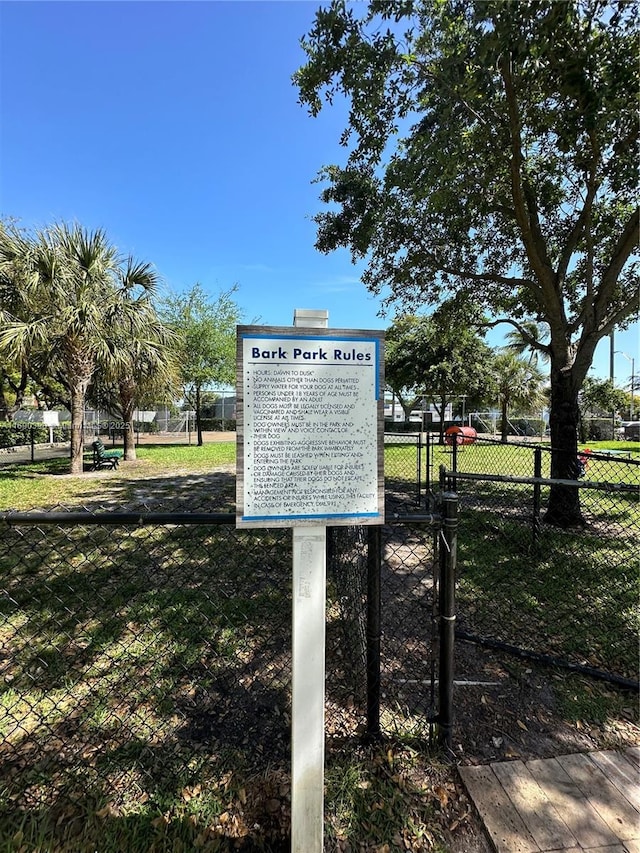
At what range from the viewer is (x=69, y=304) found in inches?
361

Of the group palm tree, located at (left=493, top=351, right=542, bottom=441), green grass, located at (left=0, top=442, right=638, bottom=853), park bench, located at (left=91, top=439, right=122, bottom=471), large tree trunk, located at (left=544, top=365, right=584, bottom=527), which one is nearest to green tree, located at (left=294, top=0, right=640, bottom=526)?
large tree trunk, located at (left=544, top=365, right=584, bottom=527)

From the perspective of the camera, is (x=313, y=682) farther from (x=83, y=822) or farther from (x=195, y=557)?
(x=195, y=557)

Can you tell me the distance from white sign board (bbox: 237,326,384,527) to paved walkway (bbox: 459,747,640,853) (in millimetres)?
1234

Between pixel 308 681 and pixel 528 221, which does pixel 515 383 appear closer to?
pixel 528 221

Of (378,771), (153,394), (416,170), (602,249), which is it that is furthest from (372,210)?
(153,394)

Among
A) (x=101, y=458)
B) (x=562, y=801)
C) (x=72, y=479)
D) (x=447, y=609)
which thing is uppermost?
(x=447, y=609)

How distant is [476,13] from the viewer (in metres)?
3.36


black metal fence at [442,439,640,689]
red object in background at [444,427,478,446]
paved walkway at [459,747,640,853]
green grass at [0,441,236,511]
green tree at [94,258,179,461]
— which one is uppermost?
green tree at [94,258,179,461]

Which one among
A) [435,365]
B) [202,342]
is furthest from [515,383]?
[202,342]

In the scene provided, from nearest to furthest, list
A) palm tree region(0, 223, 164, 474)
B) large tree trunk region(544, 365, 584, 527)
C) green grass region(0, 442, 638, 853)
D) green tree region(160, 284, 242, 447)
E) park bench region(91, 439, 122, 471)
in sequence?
green grass region(0, 442, 638, 853)
large tree trunk region(544, 365, 584, 527)
palm tree region(0, 223, 164, 474)
park bench region(91, 439, 122, 471)
green tree region(160, 284, 242, 447)

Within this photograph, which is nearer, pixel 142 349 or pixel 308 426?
pixel 308 426

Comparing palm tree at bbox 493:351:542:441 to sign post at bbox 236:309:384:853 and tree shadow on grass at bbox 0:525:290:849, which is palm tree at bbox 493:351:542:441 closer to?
tree shadow on grass at bbox 0:525:290:849

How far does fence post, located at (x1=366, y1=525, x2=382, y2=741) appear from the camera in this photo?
1.75m

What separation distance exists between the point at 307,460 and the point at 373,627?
0.89 metres
